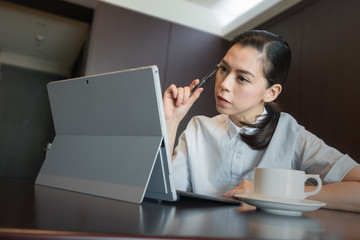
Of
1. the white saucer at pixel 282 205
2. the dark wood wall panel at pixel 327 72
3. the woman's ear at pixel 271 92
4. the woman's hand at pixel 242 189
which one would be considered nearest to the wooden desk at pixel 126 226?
the white saucer at pixel 282 205

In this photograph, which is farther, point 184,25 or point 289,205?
point 184,25

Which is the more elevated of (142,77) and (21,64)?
(21,64)

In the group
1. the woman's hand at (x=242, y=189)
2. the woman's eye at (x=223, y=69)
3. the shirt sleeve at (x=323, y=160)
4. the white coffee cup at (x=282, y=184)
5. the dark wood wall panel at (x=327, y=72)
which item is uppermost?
the dark wood wall panel at (x=327, y=72)

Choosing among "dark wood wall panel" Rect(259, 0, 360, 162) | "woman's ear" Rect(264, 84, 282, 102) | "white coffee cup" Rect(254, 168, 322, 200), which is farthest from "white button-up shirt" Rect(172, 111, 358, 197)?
"dark wood wall panel" Rect(259, 0, 360, 162)

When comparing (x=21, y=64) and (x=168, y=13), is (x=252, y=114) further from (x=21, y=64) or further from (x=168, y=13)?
(x=21, y=64)

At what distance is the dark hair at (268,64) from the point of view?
109 centimetres

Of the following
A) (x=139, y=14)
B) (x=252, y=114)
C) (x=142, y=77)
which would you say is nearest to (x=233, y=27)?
(x=139, y=14)

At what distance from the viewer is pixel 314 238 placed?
1.16ft

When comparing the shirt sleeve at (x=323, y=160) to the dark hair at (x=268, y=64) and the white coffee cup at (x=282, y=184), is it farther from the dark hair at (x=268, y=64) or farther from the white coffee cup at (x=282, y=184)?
the white coffee cup at (x=282, y=184)

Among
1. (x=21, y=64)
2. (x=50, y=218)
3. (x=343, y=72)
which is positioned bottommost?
(x=50, y=218)

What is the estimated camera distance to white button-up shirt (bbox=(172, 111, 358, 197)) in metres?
1.03

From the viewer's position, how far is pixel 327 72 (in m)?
2.12

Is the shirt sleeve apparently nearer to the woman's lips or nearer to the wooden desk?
the woman's lips

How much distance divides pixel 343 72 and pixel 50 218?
6.87 feet
